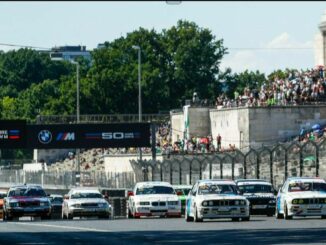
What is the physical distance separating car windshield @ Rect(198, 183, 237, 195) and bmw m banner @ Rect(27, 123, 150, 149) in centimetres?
3507

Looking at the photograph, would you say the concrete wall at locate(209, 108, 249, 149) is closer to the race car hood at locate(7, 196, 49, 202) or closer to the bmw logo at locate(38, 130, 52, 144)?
the bmw logo at locate(38, 130, 52, 144)

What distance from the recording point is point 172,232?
46375mm

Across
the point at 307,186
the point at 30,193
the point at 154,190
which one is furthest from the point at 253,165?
the point at 307,186

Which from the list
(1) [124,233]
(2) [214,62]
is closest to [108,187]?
(1) [124,233]

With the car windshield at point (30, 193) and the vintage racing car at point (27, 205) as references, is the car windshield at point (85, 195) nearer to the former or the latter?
the vintage racing car at point (27, 205)

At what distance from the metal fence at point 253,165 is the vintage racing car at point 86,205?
6.10 metres

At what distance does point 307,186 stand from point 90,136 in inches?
1495

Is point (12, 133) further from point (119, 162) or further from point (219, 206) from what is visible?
point (219, 206)

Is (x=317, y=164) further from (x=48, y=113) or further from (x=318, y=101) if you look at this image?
(x=48, y=113)

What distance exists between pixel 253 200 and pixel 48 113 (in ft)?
312

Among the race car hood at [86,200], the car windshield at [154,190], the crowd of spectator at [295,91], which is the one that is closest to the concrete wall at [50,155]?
the crowd of spectator at [295,91]

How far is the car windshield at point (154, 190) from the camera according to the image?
62.1 meters

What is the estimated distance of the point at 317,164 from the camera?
62.8m

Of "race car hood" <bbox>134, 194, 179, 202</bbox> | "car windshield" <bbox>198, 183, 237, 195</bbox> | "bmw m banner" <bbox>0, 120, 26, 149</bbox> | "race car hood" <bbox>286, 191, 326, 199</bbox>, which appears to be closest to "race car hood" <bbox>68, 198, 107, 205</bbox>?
"race car hood" <bbox>134, 194, 179, 202</bbox>
